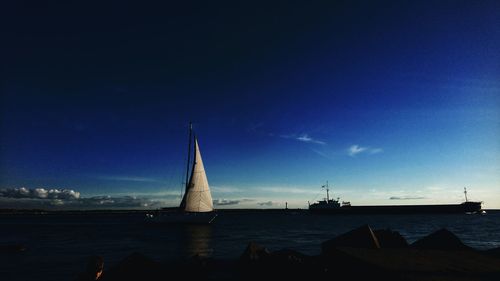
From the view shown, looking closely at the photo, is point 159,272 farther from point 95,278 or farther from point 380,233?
point 380,233

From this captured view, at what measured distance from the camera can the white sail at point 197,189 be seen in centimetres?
7031

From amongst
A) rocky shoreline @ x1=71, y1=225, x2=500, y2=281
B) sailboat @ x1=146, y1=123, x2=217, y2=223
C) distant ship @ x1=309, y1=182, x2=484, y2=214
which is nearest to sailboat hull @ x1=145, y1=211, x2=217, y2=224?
sailboat @ x1=146, y1=123, x2=217, y2=223

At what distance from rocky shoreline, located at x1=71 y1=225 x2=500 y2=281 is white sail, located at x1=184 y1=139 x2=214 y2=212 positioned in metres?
44.1

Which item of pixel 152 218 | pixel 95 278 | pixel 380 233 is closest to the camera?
pixel 95 278

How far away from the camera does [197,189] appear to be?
7075 centimetres

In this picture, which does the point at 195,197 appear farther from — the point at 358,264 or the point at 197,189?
the point at 358,264

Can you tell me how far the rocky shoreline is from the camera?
21.5ft

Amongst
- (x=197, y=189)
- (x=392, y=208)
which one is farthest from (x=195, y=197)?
(x=392, y=208)

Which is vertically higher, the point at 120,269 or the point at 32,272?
the point at 120,269

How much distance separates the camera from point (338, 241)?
14.2 meters

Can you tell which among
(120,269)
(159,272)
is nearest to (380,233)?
(159,272)

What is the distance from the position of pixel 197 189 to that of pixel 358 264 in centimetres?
6540

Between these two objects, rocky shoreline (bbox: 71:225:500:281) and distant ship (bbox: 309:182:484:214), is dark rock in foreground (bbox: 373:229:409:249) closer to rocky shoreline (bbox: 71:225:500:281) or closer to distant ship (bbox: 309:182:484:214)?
rocky shoreline (bbox: 71:225:500:281)

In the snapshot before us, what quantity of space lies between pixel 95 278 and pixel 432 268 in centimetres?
733
